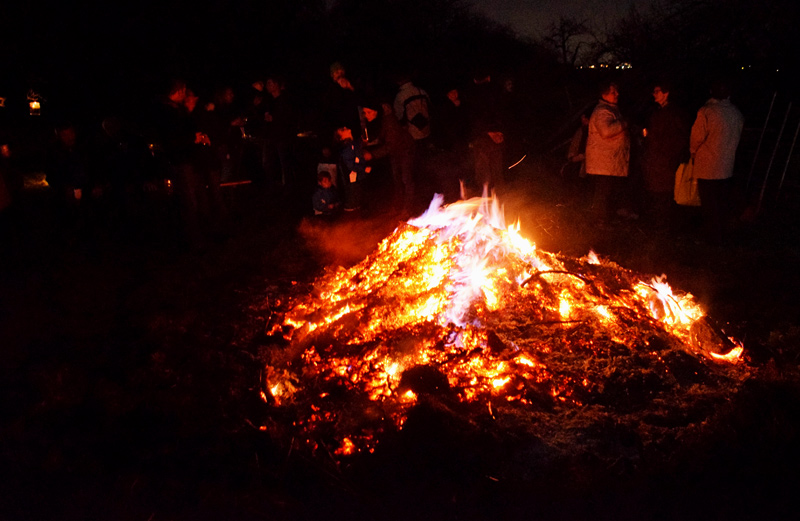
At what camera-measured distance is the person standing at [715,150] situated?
21.1 ft

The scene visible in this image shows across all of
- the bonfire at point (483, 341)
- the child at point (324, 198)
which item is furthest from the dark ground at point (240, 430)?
the child at point (324, 198)

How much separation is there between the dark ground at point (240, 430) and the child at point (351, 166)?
7.55ft

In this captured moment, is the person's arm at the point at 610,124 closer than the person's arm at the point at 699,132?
No

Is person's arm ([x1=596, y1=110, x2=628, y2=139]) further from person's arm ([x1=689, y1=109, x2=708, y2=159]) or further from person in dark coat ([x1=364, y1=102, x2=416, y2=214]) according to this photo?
person in dark coat ([x1=364, y1=102, x2=416, y2=214])

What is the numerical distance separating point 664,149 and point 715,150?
1.93 feet

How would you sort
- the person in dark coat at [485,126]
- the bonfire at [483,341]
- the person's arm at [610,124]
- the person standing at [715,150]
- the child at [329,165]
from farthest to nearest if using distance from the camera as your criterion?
the child at [329,165]
the person in dark coat at [485,126]
the person's arm at [610,124]
the person standing at [715,150]
the bonfire at [483,341]

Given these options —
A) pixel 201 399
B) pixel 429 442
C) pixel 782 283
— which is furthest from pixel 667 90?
pixel 201 399

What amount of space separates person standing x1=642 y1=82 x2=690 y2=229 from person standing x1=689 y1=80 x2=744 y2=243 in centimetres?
17

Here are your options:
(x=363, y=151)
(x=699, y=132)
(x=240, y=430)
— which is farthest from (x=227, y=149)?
(x=699, y=132)

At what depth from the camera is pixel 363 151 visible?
8.23 m

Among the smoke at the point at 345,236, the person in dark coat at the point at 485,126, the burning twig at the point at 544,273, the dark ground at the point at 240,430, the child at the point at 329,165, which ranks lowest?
the dark ground at the point at 240,430

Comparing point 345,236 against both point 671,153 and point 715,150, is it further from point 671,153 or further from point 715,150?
point 715,150

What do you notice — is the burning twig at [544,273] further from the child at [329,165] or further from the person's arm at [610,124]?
the child at [329,165]

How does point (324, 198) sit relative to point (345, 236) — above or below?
above
